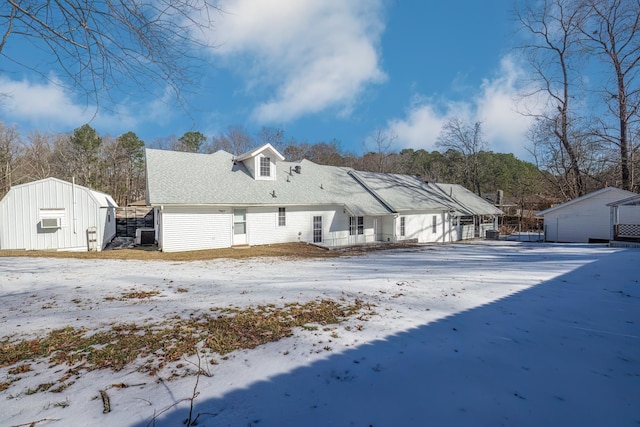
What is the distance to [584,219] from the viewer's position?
75.7ft

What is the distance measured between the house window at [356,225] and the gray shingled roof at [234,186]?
3.31 ft

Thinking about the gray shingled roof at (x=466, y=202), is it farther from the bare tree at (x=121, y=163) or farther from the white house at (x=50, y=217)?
the bare tree at (x=121, y=163)

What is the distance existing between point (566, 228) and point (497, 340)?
2681cm

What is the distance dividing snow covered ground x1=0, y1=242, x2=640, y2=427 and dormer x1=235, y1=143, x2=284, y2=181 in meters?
13.2

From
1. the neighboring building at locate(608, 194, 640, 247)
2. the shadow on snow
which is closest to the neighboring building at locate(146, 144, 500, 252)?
the neighboring building at locate(608, 194, 640, 247)

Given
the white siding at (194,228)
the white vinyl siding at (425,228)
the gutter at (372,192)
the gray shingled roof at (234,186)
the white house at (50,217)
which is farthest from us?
the white vinyl siding at (425,228)

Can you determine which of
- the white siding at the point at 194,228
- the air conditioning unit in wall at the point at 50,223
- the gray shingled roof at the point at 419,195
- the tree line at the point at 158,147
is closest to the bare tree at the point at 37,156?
the tree line at the point at 158,147

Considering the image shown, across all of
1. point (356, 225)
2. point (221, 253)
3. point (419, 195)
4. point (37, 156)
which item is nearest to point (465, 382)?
point (221, 253)

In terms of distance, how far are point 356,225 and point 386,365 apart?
17.9 metres

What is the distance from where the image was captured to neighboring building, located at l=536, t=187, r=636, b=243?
72.0ft

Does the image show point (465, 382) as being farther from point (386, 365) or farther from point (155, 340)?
point (155, 340)

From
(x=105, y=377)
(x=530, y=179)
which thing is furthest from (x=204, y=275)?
(x=530, y=179)

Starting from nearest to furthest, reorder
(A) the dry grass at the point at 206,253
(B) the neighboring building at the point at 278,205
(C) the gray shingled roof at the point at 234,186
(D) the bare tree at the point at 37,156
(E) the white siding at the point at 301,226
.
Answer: (A) the dry grass at the point at 206,253 < (B) the neighboring building at the point at 278,205 < (C) the gray shingled roof at the point at 234,186 < (E) the white siding at the point at 301,226 < (D) the bare tree at the point at 37,156

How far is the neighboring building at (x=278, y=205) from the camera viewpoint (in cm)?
1523
